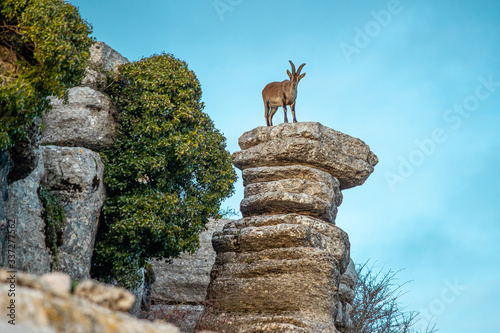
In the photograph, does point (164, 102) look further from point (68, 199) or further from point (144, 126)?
point (68, 199)

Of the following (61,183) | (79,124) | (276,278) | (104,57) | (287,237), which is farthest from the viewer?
(104,57)

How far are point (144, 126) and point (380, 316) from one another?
14.2m

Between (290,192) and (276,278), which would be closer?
(276,278)

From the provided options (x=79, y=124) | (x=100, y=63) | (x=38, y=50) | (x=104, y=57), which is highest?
(x=104, y=57)

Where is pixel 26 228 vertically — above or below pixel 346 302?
below

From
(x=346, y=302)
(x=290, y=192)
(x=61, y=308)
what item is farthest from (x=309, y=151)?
(x=61, y=308)

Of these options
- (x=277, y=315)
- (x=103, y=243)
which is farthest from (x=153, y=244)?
(x=277, y=315)

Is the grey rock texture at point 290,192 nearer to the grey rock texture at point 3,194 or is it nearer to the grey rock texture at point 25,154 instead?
the grey rock texture at point 25,154

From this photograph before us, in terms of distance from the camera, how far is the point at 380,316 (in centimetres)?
2347

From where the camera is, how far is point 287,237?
1541 centimetres

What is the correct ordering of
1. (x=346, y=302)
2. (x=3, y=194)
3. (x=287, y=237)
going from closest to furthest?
(x=3, y=194)
(x=287, y=237)
(x=346, y=302)

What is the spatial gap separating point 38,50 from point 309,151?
29.7 feet

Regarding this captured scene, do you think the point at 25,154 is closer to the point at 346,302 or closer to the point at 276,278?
the point at 276,278

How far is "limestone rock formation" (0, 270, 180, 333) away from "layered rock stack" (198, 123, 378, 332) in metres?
10.8
